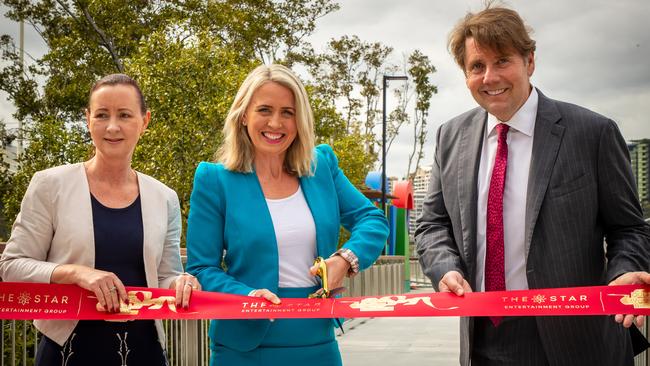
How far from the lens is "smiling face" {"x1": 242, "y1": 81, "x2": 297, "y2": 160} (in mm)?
3430

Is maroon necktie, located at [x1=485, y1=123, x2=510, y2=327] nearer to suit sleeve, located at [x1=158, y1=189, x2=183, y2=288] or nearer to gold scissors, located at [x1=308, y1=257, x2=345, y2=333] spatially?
gold scissors, located at [x1=308, y1=257, x2=345, y2=333]

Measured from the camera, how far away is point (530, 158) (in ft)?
10.8

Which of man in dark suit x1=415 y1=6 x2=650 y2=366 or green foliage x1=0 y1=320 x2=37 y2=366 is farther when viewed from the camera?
green foliage x1=0 y1=320 x2=37 y2=366

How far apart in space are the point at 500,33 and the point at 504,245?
0.86 meters

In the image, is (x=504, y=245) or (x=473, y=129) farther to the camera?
(x=473, y=129)

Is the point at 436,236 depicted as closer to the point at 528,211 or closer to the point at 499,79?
the point at 528,211

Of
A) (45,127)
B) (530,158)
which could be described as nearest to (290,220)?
(530,158)

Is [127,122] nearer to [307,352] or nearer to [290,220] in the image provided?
[290,220]

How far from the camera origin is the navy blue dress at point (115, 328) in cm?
319

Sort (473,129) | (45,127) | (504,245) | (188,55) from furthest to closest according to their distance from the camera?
(45,127) → (188,55) → (473,129) → (504,245)

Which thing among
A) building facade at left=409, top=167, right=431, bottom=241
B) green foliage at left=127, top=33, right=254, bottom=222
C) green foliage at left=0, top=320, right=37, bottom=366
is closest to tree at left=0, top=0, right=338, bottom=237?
green foliage at left=127, top=33, right=254, bottom=222

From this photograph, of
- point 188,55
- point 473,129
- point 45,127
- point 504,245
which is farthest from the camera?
point 45,127

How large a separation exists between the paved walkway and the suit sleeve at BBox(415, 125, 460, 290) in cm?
650

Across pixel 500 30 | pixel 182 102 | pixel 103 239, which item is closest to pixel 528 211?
pixel 500 30
